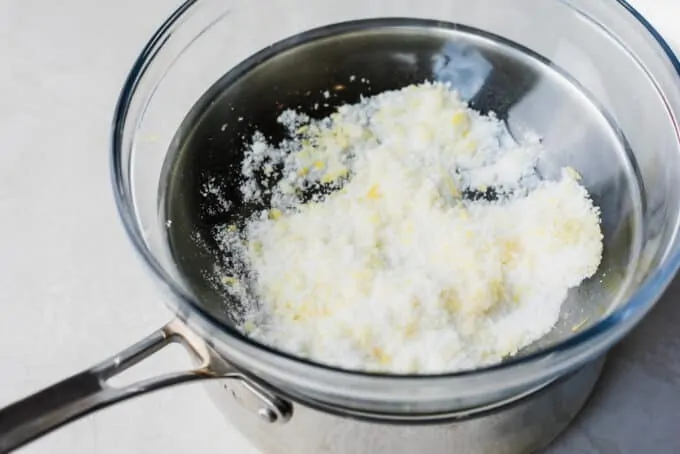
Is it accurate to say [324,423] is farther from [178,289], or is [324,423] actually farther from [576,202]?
[576,202]

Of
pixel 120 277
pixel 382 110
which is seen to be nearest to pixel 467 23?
pixel 382 110

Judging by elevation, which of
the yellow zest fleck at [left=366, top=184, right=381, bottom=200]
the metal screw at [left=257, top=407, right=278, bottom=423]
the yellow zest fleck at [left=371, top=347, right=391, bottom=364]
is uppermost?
the yellow zest fleck at [left=366, top=184, right=381, bottom=200]

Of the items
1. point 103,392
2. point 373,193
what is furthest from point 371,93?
point 103,392

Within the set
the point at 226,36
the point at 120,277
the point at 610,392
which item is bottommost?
the point at 610,392

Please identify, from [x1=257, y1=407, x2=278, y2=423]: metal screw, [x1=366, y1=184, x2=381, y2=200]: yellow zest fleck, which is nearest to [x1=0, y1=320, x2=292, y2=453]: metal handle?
[x1=257, y1=407, x2=278, y2=423]: metal screw

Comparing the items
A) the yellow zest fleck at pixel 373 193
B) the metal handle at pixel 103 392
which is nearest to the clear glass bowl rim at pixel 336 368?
the metal handle at pixel 103 392

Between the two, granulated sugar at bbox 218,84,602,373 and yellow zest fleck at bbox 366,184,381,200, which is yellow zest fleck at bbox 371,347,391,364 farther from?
yellow zest fleck at bbox 366,184,381,200
